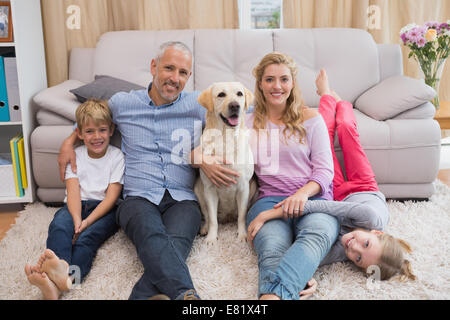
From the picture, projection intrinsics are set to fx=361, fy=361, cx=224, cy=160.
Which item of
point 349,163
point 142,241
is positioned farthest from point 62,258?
point 349,163

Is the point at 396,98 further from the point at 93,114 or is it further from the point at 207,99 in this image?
the point at 93,114

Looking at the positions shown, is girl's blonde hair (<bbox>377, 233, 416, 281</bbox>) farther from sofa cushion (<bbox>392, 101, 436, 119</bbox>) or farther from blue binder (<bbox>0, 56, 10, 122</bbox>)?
blue binder (<bbox>0, 56, 10, 122</bbox>)

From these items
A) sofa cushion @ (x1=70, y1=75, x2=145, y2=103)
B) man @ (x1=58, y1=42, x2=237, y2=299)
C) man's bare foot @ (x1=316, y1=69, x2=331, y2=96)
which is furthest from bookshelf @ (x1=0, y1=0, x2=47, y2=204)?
man's bare foot @ (x1=316, y1=69, x2=331, y2=96)

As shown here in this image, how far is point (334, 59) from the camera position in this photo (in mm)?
2561

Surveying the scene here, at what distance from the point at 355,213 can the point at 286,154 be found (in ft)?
1.32

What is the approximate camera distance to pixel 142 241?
139cm

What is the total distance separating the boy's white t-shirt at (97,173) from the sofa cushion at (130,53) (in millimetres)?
823

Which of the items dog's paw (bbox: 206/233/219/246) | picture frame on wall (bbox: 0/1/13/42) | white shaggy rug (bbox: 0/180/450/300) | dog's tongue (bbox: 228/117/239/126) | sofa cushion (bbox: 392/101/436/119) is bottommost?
white shaggy rug (bbox: 0/180/450/300)

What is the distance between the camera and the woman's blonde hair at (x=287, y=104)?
164 centimetres

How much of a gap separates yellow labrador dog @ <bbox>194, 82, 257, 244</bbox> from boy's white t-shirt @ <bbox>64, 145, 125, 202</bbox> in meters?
0.42

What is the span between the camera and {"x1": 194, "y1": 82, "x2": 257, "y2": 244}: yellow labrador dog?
1.60 meters

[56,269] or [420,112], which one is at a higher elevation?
[420,112]

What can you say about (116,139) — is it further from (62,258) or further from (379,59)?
(379,59)

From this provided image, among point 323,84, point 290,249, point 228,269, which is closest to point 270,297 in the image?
point 290,249
